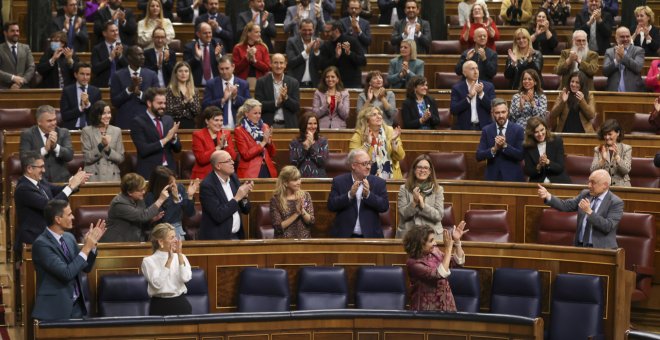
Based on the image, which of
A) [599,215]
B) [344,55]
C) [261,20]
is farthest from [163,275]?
[261,20]

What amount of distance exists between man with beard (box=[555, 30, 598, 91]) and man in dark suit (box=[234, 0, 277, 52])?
262cm

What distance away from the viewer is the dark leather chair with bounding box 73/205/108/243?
337 inches

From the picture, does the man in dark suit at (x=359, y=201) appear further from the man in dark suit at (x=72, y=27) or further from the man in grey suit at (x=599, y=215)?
the man in dark suit at (x=72, y=27)

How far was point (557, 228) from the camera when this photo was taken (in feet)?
28.9

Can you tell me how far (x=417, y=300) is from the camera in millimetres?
7520

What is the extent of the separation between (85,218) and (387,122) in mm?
2623

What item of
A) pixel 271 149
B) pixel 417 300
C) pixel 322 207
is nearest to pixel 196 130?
pixel 271 149

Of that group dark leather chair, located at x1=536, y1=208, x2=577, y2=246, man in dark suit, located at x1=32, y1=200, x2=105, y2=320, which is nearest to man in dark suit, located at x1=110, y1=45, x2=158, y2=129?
man in dark suit, located at x1=32, y1=200, x2=105, y2=320

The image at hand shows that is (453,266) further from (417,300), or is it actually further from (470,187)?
(470,187)

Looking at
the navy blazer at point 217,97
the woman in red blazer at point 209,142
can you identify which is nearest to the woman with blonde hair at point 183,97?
the navy blazer at point 217,97

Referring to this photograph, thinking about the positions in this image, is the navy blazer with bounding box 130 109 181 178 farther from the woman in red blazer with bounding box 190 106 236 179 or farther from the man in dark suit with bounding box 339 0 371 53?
the man in dark suit with bounding box 339 0 371 53

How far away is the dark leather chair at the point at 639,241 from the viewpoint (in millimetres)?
8641

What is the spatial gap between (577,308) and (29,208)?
3.45m

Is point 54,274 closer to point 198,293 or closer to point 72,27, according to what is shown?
point 198,293
